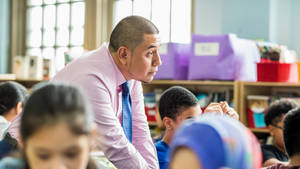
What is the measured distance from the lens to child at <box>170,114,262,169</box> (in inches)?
23.6

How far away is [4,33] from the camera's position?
5.59 m

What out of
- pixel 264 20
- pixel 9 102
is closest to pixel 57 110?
pixel 9 102

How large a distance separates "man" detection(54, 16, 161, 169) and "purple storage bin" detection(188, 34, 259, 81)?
66.0 inches

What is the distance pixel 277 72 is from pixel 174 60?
865 millimetres

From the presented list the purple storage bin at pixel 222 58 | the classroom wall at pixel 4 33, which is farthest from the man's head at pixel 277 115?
the classroom wall at pixel 4 33

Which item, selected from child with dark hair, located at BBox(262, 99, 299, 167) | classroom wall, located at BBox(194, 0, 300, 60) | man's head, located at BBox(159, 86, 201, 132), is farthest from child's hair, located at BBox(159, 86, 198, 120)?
classroom wall, located at BBox(194, 0, 300, 60)

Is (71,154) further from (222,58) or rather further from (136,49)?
(222,58)

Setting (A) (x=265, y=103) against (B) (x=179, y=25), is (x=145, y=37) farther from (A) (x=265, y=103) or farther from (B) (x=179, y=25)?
(B) (x=179, y=25)

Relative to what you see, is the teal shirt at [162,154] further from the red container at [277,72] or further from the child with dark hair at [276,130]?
the red container at [277,72]

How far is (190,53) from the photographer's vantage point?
3.67m

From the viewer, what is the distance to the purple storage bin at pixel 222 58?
3441 mm

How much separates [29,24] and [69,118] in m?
5.22

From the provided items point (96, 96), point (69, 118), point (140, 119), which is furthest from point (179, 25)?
point (69, 118)

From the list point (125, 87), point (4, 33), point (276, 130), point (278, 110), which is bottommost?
point (276, 130)
